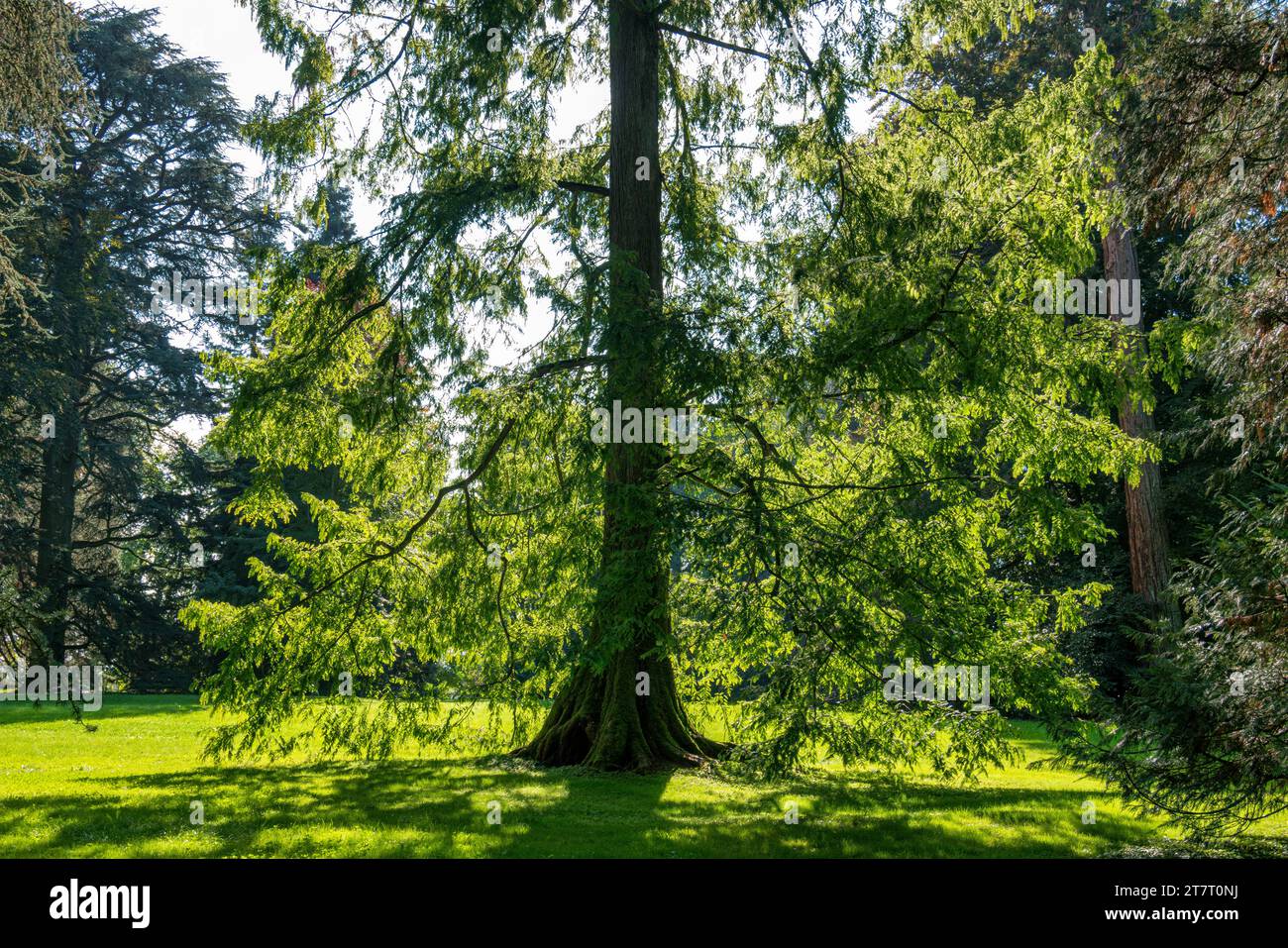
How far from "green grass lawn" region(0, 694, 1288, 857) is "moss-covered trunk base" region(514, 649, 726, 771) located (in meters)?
0.38

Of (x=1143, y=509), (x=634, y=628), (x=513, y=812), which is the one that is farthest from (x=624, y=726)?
(x=1143, y=509)

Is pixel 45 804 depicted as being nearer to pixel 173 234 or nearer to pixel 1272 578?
pixel 1272 578

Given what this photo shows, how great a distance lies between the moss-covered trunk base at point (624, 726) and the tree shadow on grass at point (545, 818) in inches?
14.8

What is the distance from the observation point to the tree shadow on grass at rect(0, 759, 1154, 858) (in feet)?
19.9

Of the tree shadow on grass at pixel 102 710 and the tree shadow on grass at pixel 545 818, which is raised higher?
the tree shadow on grass at pixel 545 818

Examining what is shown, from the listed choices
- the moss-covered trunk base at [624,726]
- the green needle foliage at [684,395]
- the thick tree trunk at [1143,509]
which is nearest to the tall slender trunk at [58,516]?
the green needle foliage at [684,395]

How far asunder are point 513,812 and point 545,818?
1.31 ft

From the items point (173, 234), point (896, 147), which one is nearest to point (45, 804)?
point (896, 147)

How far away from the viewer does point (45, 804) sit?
24.4ft

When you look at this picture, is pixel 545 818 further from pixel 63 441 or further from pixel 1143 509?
pixel 63 441

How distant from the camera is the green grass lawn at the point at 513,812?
6109 millimetres
